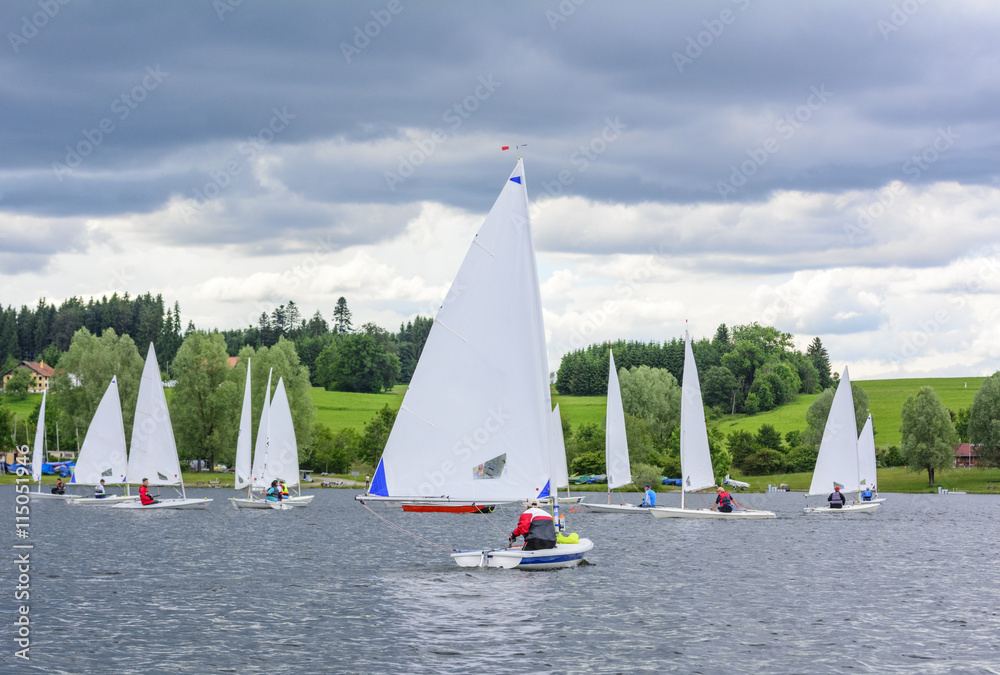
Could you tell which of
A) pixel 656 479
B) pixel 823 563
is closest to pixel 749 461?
pixel 656 479

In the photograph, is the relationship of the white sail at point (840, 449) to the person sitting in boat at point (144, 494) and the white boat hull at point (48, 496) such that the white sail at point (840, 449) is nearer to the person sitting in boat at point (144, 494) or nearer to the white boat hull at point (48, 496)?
the person sitting in boat at point (144, 494)

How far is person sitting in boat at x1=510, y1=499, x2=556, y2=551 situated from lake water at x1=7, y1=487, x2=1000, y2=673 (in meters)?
1.26

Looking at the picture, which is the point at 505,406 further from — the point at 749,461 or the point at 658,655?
the point at 749,461

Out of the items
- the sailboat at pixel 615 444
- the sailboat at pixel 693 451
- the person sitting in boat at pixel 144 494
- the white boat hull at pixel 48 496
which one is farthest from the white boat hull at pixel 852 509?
the white boat hull at pixel 48 496

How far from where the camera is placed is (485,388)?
30.4 meters

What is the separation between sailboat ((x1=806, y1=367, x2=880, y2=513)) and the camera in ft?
238

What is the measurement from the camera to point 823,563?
40.9 meters

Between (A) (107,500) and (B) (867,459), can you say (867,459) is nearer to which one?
(B) (867,459)

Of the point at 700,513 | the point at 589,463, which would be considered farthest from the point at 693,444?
the point at 589,463

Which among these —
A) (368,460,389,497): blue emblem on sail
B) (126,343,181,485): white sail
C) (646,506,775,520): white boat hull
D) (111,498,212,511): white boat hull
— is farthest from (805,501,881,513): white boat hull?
(368,460,389,497): blue emblem on sail

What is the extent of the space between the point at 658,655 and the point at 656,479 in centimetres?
8852

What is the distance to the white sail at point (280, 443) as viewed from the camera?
77688 mm

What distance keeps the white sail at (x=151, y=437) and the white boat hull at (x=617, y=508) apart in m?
28.8

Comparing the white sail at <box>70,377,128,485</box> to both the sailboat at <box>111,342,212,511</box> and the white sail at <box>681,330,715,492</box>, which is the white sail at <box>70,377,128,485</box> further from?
the white sail at <box>681,330,715,492</box>
